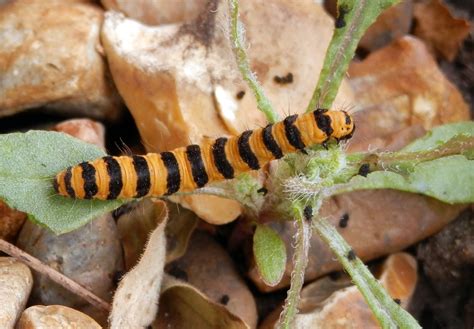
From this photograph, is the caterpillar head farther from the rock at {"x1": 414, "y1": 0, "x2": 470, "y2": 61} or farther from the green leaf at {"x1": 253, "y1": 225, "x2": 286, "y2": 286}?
the rock at {"x1": 414, "y1": 0, "x2": 470, "y2": 61}

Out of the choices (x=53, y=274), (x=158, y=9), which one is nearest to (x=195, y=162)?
(x=53, y=274)

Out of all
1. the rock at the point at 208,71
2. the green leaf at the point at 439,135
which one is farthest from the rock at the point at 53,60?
the green leaf at the point at 439,135

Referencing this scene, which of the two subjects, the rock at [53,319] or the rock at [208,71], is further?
the rock at [208,71]

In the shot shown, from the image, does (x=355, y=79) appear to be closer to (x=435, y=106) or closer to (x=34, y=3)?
(x=435, y=106)

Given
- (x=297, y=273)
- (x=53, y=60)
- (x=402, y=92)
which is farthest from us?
(x=402, y=92)

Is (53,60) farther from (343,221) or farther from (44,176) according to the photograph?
(343,221)

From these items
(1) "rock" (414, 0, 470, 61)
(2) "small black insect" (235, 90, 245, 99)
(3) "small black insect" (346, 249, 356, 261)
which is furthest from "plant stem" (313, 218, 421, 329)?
(1) "rock" (414, 0, 470, 61)

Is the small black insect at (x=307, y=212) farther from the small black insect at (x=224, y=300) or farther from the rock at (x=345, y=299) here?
the small black insect at (x=224, y=300)
